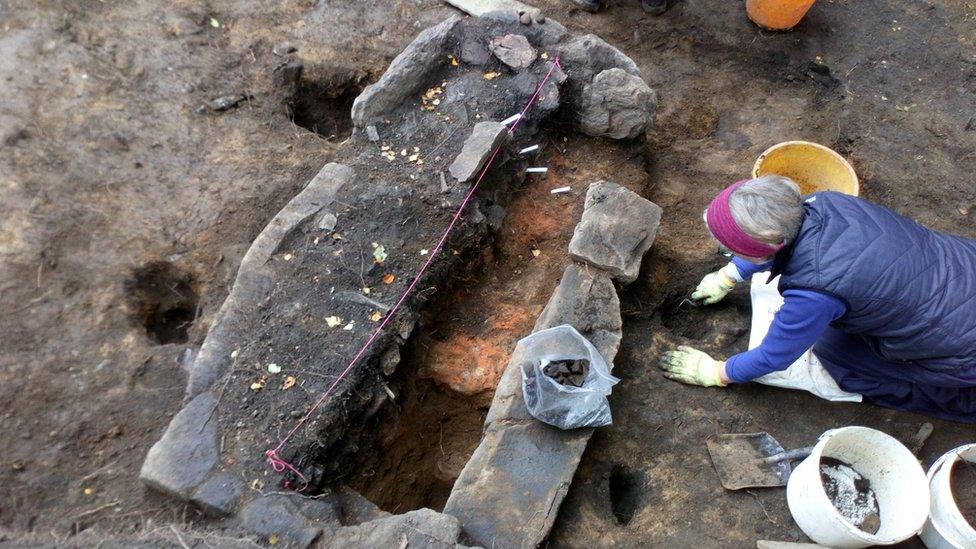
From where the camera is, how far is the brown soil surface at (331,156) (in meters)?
2.93

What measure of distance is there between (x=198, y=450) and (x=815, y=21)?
18.9ft

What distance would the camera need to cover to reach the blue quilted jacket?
246cm

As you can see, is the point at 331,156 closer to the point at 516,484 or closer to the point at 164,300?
the point at 164,300

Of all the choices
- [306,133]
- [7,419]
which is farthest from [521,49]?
[7,419]

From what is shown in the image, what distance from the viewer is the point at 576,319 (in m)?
3.15

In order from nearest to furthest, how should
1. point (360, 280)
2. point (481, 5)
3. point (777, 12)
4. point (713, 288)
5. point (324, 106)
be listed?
point (360, 280)
point (713, 288)
point (324, 106)
point (777, 12)
point (481, 5)

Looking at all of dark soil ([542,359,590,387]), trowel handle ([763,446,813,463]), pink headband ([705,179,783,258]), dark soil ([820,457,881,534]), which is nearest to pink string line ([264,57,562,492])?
dark soil ([542,359,590,387])

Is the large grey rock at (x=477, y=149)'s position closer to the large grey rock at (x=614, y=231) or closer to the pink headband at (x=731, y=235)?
the large grey rock at (x=614, y=231)

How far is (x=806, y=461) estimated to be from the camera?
8.87 ft

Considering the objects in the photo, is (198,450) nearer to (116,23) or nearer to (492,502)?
(492,502)

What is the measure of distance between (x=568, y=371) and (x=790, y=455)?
1175 mm

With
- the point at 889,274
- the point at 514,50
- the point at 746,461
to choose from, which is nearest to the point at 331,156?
the point at 514,50

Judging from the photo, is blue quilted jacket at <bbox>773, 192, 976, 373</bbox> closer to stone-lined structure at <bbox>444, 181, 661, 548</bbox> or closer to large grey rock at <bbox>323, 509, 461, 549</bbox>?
stone-lined structure at <bbox>444, 181, 661, 548</bbox>

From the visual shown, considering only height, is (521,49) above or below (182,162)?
above
